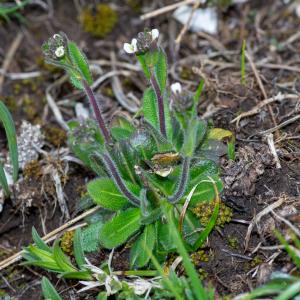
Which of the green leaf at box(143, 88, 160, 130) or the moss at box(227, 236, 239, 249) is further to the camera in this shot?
the green leaf at box(143, 88, 160, 130)

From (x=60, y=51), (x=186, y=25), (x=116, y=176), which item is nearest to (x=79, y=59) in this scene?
(x=60, y=51)

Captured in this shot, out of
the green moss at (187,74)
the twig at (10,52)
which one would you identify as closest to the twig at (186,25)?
the green moss at (187,74)

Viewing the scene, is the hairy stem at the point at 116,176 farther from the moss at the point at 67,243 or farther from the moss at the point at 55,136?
the moss at the point at 55,136

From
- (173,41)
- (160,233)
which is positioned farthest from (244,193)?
(173,41)

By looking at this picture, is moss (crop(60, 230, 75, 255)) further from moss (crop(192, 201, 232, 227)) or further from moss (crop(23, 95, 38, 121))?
moss (crop(23, 95, 38, 121))

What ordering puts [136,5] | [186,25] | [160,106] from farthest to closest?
[136,5] < [186,25] < [160,106]

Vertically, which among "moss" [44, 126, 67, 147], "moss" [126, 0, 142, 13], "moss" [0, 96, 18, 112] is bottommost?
"moss" [44, 126, 67, 147]

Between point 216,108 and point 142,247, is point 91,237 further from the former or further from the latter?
point 216,108

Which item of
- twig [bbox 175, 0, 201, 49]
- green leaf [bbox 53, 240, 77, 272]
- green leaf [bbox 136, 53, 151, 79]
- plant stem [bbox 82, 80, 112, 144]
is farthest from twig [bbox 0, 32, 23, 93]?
green leaf [bbox 53, 240, 77, 272]
